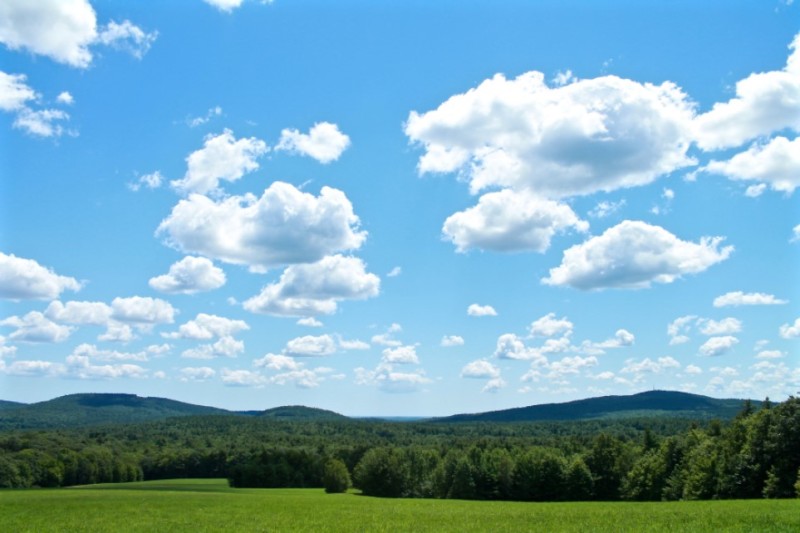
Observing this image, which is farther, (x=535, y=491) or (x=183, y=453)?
(x=183, y=453)

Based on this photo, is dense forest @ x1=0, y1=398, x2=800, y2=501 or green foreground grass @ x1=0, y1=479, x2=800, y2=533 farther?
dense forest @ x1=0, y1=398, x2=800, y2=501

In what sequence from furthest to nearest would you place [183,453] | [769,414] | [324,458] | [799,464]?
[183,453] → [324,458] → [769,414] → [799,464]

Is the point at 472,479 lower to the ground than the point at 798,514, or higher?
lower

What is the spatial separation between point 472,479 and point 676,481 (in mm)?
33153

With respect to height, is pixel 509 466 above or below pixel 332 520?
below

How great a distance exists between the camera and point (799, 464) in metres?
56.5

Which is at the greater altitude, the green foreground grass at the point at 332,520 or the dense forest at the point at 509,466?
the green foreground grass at the point at 332,520

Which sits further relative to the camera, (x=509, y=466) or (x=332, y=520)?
(x=509, y=466)

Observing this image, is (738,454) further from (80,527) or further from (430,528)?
(80,527)

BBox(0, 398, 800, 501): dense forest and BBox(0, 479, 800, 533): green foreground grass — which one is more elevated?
BBox(0, 479, 800, 533): green foreground grass

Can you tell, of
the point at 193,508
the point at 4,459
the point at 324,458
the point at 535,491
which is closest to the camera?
the point at 193,508

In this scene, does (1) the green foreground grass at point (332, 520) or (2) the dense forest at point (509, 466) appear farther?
(2) the dense forest at point (509, 466)

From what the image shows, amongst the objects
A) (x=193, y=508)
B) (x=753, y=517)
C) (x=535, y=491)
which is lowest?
(x=535, y=491)

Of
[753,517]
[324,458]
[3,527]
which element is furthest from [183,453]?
[753,517]
